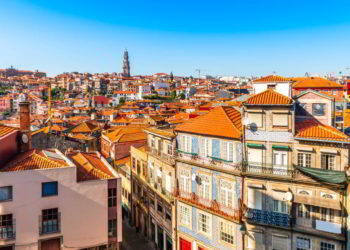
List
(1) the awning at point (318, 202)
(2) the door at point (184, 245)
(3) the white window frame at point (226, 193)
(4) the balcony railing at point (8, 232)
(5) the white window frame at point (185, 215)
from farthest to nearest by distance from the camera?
(2) the door at point (184, 245) → (5) the white window frame at point (185, 215) → (3) the white window frame at point (226, 193) → (4) the balcony railing at point (8, 232) → (1) the awning at point (318, 202)

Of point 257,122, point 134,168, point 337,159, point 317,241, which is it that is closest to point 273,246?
point 317,241

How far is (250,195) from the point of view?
19578mm

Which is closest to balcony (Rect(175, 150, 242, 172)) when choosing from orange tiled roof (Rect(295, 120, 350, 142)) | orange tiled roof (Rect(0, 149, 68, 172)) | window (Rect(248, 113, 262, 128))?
A: window (Rect(248, 113, 262, 128))

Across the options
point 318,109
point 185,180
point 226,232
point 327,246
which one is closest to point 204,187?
point 185,180

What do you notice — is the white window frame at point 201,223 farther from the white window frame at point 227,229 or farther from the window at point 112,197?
the window at point 112,197

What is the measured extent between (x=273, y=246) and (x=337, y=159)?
727 cm

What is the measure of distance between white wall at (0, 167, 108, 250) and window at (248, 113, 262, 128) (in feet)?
38.0

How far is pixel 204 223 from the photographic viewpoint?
22094 millimetres

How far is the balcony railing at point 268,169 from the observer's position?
60.1 feet

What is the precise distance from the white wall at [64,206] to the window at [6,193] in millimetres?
284

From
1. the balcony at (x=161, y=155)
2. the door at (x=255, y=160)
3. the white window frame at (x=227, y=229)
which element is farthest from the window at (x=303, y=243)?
Result: the balcony at (x=161, y=155)

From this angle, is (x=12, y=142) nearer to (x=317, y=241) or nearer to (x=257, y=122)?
(x=257, y=122)

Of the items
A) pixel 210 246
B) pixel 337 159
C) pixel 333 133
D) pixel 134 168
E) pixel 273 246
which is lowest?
pixel 210 246

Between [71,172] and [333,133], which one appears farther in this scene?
[71,172]
